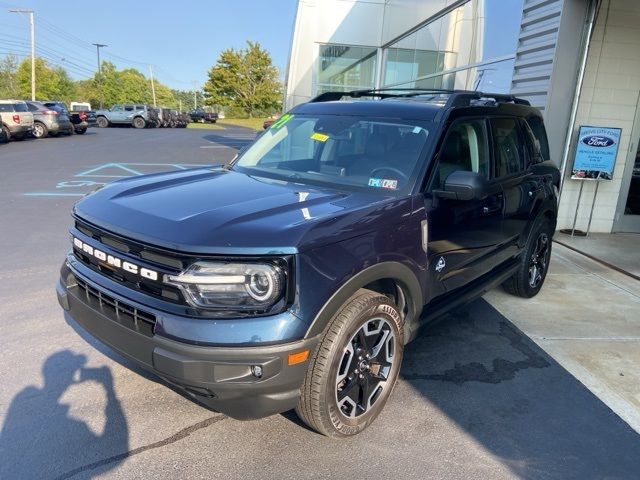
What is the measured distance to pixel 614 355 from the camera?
3.87 metres

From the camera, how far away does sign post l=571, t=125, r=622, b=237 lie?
7289mm

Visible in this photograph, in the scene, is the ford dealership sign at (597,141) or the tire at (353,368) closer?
the tire at (353,368)

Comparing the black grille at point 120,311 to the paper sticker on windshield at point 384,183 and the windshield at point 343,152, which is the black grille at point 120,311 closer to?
the windshield at point 343,152

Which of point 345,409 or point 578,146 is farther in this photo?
point 578,146

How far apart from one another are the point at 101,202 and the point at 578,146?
7.04m

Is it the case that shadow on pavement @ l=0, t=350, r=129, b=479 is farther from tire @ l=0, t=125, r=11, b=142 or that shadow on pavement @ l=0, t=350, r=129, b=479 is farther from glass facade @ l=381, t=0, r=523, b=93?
tire @ l=0, t=125, r=11, b=142

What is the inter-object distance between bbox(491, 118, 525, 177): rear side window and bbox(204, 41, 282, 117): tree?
61.0m

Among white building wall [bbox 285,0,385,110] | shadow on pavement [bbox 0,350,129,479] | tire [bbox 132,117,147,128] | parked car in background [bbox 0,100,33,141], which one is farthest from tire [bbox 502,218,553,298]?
tire [bbox 132,117,147,128]

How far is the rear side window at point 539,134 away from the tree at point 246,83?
60.4 m

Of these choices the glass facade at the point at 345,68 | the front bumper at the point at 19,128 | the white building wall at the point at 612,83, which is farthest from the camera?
the front bumper at the point at 19,128

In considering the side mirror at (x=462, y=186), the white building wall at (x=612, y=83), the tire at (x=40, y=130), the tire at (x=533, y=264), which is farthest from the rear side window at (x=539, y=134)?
the tire at (x=40, y=130)

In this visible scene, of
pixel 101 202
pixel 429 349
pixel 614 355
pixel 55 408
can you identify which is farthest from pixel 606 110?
pixel 55 408

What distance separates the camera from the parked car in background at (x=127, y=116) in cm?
3794

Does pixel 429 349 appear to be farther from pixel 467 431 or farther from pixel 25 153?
pixel 25 153
